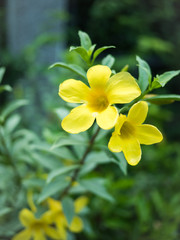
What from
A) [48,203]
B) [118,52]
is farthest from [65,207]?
[118,52]

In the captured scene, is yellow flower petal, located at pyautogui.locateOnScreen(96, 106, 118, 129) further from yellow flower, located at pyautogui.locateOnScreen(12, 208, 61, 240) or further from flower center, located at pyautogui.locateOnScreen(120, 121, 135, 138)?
yellow flower, located at pyautogui.locateOnScreen(12, 208, 61, 240)

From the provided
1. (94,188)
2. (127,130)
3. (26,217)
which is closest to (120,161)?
(127,130)

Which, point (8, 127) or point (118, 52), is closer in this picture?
point (8, 127)

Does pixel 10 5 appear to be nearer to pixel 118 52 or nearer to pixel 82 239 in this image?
pixel 118 52

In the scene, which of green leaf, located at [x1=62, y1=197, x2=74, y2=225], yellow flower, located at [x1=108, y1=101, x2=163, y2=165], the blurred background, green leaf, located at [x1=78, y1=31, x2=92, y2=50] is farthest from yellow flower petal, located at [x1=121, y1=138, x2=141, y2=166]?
the blurred background

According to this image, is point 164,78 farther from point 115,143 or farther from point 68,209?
point 68,209

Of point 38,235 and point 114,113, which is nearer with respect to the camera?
point 114,113
